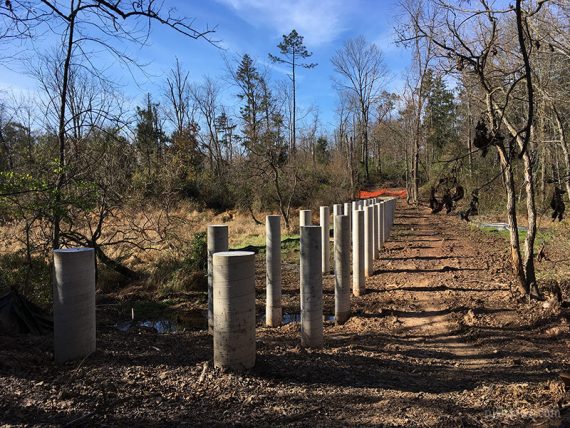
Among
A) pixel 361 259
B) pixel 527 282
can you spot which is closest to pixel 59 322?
pixel 361 259

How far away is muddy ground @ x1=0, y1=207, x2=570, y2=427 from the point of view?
10.8 feet

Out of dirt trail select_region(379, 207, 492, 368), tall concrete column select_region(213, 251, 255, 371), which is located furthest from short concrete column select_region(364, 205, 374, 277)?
tall concrete column select_region(213, 251, 255, 371)

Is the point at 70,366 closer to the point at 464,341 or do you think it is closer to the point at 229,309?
the point at 229,309

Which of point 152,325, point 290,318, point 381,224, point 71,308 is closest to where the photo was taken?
point 71,308

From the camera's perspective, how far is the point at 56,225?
7.52m

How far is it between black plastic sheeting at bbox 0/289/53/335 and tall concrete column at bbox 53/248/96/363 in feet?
4.19

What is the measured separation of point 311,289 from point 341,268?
1.20 meters

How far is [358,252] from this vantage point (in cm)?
831

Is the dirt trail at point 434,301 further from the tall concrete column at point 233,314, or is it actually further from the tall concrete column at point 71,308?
the tall concrete column at point 71,308

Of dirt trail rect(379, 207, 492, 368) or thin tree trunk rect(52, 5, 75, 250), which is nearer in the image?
dirt trail rect(379, 207, 492, 368)

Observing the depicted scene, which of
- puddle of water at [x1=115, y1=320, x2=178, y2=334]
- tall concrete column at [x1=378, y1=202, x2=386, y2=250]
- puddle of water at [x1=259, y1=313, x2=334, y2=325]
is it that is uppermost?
tall concrete column at [x1=378, y1=202, x2=386, y2=250]

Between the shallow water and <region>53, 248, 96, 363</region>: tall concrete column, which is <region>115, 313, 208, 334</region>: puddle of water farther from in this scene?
<region>53, 248, 96, 363</region>: tall concrete column

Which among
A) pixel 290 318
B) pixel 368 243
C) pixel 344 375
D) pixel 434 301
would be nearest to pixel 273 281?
pixel 290 318

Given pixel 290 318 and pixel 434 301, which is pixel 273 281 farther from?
pixel 434 301
